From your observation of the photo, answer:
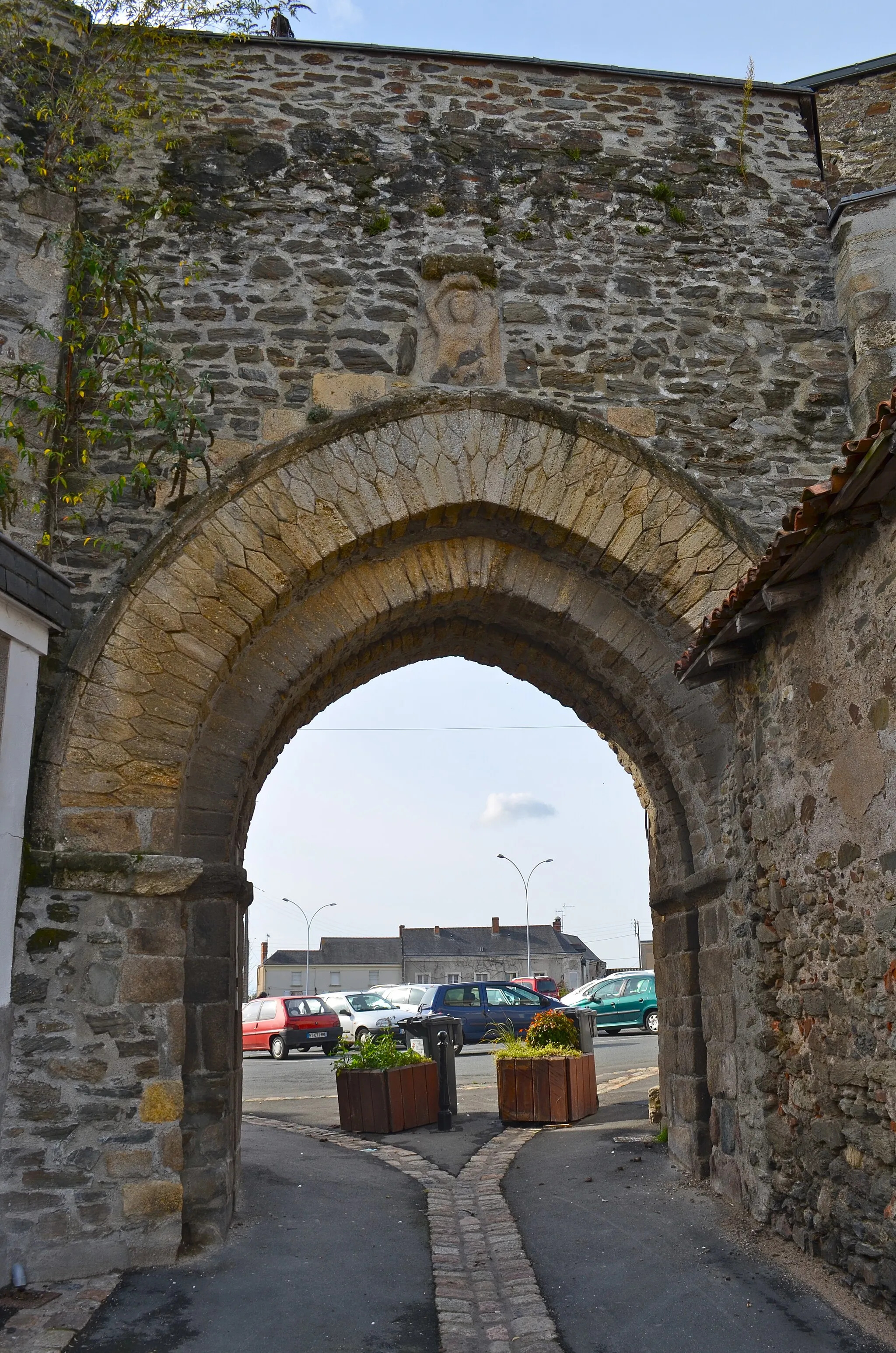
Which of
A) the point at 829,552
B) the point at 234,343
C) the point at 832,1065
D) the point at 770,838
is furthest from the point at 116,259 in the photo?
the point at 832,1065

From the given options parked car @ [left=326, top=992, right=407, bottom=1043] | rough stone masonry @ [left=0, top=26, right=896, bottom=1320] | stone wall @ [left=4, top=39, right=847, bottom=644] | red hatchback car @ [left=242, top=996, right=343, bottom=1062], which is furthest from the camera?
parked car @ [left=326, top=992, right=407, bottom=1043]

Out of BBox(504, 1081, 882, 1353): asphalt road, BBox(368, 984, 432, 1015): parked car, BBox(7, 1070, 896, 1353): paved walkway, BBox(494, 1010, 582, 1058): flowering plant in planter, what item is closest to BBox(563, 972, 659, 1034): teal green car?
BBox(368, 984, 432, 1015): parked car

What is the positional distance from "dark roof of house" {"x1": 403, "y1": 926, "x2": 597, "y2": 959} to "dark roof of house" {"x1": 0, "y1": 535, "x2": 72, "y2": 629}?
1995 inches

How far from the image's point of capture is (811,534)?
429 cm

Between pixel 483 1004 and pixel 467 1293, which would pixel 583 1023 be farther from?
pixel 483 1004

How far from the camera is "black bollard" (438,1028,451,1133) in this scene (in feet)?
29.7

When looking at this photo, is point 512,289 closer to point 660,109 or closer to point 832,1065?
point 660,109

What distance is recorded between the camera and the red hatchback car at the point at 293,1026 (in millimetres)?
19375

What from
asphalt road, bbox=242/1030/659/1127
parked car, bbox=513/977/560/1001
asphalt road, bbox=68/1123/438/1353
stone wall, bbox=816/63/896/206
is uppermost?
stone wall, bbox=816/63/896/206

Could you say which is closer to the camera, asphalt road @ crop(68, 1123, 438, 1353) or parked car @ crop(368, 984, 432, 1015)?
asphalt road @ crop(68, 1123, 438, 1353)

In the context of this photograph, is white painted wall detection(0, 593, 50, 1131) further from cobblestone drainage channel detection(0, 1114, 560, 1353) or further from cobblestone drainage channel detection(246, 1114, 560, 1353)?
cobblestone drainage channel detection(246, 1114, 560, 1353)

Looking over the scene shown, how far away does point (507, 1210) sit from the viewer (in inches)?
236

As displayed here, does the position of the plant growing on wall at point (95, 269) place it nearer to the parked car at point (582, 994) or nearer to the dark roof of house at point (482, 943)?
the parked car at point (582, 994)

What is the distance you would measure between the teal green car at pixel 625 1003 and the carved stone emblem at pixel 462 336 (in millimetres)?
15398
